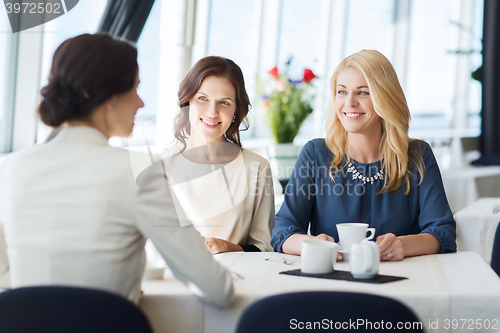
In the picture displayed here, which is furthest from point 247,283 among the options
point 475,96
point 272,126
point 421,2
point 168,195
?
point 475,96

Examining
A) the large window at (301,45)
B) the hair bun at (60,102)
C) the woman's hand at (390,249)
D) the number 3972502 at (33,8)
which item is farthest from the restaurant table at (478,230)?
the number 3972502 at (33,8)

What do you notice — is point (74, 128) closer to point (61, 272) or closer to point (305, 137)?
point (61, 272)

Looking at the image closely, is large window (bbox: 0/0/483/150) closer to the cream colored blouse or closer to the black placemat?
the cream colored blouse

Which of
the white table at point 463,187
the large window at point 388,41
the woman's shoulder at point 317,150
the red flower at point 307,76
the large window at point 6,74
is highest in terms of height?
the large window at point 388,41

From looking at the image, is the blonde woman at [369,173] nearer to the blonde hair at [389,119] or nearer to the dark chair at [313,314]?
the blonde hair at [389,119]

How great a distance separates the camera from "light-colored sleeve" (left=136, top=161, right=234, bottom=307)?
1010mm

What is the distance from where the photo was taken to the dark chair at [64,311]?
85 centimetres

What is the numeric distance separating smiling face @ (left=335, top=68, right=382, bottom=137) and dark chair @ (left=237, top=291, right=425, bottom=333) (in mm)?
1058

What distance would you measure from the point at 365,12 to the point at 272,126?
2.86 metres

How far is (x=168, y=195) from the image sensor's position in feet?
3.42

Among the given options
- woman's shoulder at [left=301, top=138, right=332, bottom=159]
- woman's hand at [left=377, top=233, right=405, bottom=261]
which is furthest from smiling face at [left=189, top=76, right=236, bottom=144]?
woman's hand at [left=377, top=233, right=405, bottom=261]

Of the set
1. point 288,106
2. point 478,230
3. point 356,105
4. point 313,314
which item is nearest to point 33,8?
point 356,105

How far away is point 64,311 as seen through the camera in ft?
2.81

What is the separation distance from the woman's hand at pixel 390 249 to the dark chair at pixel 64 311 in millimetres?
827
